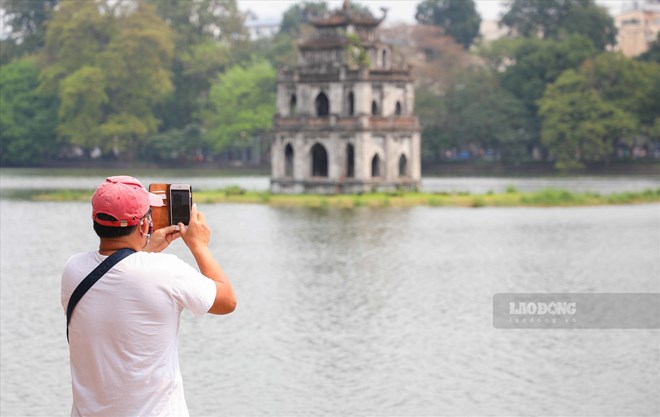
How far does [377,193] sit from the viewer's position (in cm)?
5722

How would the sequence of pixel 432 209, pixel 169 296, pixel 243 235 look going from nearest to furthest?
pixel 169 296 → pixel 243 235 → pixel 432 209

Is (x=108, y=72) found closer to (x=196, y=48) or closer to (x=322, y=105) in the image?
(x=196, y=48)

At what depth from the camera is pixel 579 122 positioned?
282ft

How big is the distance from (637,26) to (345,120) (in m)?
99.2

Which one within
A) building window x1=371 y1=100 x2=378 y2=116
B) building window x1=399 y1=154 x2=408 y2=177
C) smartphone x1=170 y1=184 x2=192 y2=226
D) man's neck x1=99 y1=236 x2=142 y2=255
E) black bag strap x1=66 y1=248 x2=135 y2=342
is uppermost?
building window x1=371 y1=100 x2=378 y2=116

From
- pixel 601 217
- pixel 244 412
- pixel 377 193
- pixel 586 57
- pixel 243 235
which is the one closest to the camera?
pixel 244 412

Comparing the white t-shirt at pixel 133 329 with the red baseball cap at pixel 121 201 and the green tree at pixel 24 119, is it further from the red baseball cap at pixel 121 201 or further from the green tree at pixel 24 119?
the green tree at pixel 24 119

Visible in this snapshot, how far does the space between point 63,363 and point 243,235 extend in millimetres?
22605

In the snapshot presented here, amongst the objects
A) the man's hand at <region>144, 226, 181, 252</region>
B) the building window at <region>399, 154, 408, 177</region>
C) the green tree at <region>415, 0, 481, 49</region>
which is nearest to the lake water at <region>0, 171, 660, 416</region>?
the man's hand at <region>144, 226, 181, 252</region>

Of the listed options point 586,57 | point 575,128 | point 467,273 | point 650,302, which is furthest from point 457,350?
point 586,57

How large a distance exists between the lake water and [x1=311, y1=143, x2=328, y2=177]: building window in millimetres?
19451

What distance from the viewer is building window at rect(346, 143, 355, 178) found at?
60.5m

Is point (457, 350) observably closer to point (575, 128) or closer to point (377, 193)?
point (377, 193)

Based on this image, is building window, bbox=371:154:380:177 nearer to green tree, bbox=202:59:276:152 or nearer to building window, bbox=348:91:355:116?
building window, bbox=348:91:355:116
